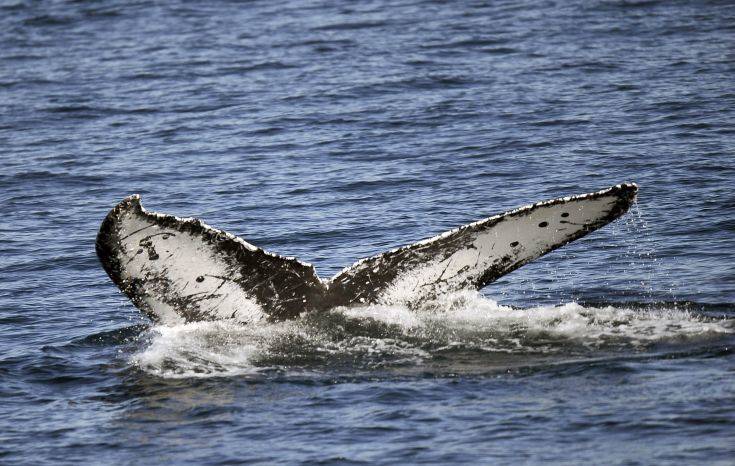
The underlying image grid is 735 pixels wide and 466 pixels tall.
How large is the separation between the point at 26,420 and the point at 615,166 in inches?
353

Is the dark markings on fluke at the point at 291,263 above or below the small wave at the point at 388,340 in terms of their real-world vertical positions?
above

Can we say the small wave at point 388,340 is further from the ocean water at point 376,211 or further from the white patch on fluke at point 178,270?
the white patch on fluke at point 178,270

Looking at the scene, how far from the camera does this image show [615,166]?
15.9 metres

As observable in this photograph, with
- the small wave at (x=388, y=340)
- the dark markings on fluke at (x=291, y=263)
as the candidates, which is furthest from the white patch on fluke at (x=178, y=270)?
the small wave at (x=388, y=340)

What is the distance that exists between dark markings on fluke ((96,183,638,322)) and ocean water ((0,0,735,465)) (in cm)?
20

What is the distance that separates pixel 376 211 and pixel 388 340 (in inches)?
215

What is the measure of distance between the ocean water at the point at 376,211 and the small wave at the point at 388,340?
0.9 inches

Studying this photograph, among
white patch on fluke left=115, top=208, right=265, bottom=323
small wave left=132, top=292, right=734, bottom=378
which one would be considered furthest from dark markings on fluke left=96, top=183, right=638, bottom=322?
small wave left=132, top=292, right=734, bottom=378

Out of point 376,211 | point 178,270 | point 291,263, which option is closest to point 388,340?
point 291,263

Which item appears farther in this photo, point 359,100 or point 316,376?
point 359,100

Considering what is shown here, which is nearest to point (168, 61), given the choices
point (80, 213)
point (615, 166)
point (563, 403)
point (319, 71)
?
point (319, 71)

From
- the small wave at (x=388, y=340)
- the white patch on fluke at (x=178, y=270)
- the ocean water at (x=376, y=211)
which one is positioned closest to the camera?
the ocean water at (x=376, y=211)

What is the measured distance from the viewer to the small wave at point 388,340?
921cm

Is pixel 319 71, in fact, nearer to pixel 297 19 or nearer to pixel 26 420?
pixel 297 19
